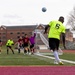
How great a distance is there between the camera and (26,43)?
98.8 ft

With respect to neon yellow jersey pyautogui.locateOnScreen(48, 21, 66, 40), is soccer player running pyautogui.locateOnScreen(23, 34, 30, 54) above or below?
below

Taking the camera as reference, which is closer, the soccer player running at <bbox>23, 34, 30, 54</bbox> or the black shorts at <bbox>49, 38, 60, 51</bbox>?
the black shorts at <bbox>49, 38, 60, 51</bbox>

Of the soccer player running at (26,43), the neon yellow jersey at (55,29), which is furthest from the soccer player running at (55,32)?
the soccer player running at (26,43)

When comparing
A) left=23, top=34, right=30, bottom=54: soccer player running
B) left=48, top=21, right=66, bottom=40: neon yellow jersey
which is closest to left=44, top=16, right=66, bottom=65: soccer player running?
left=48, top=21, right=66, bottom=40: neon yellow jersey

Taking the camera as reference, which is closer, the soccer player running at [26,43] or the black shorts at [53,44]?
the black shorts at [53,44]

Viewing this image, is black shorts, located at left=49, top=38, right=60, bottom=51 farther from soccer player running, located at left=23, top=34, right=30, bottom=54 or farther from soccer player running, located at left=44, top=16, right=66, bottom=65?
soccer player running, located at left=23, top=34, right=30, bottom=54

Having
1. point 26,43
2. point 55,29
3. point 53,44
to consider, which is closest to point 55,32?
point 55,29

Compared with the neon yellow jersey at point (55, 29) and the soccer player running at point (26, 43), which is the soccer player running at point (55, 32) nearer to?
the neon yellow jersey at point (55, 29)

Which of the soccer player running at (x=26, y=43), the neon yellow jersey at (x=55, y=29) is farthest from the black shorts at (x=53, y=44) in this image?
the soccer player running at (x=26, y=43)

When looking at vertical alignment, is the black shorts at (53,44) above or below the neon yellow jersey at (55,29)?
below

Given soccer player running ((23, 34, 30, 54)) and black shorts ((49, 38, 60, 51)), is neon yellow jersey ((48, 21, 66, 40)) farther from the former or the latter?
soccer player running ((23, 34, 30, 54))

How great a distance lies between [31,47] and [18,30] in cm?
10195

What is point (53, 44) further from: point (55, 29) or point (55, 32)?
point (55, 29)

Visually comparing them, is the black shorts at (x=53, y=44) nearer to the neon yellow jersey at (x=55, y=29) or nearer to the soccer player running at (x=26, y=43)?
the neon yellow jersey at (x=55, y=29)
